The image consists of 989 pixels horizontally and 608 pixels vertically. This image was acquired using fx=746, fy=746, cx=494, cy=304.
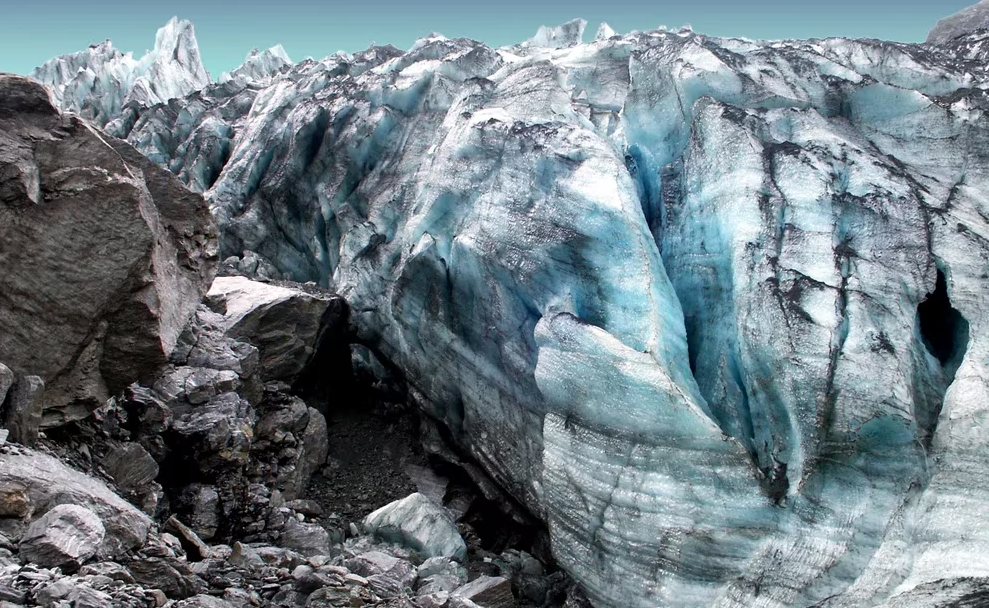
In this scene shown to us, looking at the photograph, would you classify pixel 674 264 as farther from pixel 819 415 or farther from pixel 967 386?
pixel 967 386

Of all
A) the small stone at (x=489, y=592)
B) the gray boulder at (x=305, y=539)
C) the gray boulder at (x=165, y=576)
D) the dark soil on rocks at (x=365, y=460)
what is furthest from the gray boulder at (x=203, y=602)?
the dark soil on rocks at (x=365, y=460)

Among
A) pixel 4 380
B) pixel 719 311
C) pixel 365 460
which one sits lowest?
pixel 365 460

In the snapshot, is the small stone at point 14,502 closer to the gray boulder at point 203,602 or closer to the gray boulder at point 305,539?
the gray boulder at point 203,602

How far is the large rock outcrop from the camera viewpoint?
8.89 metres

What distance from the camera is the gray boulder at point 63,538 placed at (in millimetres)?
6039

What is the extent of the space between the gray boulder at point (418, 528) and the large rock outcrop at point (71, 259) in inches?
191

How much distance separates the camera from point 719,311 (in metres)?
12.0

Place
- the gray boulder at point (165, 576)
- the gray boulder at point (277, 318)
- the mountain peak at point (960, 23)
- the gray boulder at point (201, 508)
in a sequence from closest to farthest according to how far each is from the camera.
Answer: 1. the gray boulder at point (165, 576)
2. the gray boulder at point (201, 508)
3. the gray boulder at point (277, 318)
4. the mountain peak at point (960, 23)

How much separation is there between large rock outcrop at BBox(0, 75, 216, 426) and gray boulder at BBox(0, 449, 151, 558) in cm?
193

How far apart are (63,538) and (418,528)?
23.4ft

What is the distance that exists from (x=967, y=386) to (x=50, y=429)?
1202 centimetres

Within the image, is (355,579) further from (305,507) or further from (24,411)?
(305,507)

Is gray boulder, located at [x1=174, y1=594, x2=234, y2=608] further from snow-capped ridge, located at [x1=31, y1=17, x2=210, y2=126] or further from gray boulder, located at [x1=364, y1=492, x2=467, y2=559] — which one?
snow-capped ridge, located at [x1=31, y1=17, x2=210, y2=126]

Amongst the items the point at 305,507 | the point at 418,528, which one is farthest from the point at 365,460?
the point at 418,528
